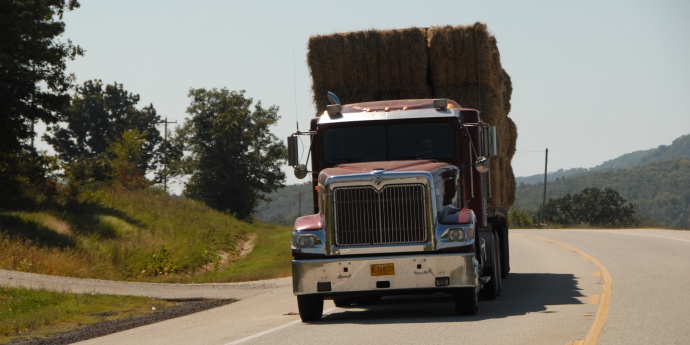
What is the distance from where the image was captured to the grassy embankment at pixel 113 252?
21.6 meters

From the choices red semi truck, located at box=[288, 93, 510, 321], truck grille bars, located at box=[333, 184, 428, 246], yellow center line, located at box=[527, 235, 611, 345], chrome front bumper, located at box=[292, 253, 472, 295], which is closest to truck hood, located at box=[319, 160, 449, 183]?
red semi truck, located at box=[288, 93, 510, 321]

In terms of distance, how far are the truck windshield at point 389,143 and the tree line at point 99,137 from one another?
986 inches

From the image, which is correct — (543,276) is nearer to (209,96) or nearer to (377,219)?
(377,219)

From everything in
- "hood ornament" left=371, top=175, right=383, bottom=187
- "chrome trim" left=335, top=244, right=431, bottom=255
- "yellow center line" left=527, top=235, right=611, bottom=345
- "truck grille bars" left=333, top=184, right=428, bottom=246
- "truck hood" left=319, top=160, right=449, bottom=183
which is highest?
"truck hood" left=319, top=160, right=449, bottom=183

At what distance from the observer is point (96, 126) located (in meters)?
129

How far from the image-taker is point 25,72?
42.0 metres

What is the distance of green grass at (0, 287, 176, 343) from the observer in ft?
59.8

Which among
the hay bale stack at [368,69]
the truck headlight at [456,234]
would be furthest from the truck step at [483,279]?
the hay bale stack at [368,69]

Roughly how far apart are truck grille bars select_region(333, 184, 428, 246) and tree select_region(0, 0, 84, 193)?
88.0 ft

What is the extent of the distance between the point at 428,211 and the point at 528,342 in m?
3.45

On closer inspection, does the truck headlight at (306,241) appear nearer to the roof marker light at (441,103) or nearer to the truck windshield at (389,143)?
the truck windshield at (389,143)

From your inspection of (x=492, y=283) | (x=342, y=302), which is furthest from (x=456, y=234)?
(x=342, y=302)

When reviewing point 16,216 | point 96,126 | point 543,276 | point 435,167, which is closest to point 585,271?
point 543,276

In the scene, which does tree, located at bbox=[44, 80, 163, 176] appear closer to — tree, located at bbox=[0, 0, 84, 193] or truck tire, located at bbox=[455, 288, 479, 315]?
tree, located at bbox=[0, 0, 84, 193]
